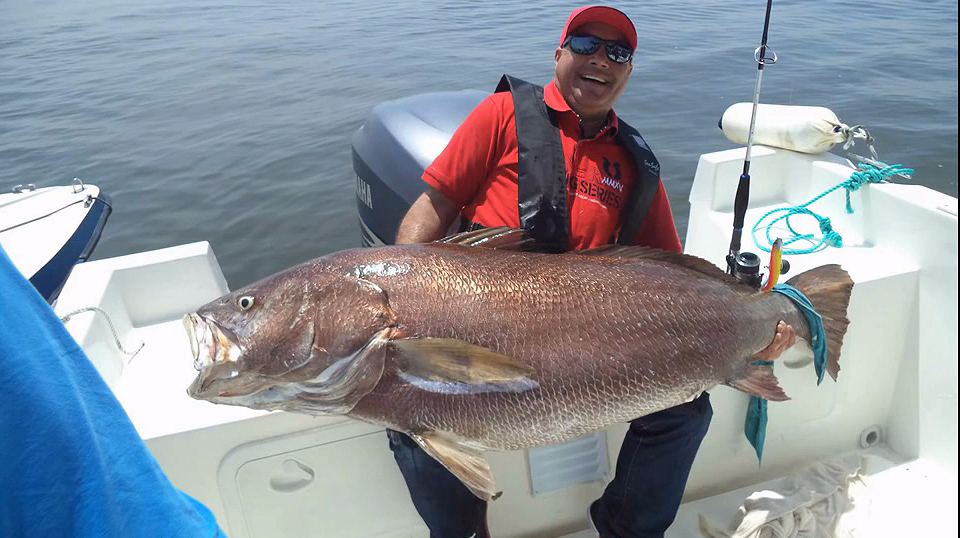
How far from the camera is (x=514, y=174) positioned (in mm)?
2367

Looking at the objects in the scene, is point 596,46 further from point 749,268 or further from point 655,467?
point 655,467

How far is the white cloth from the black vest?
121 centimetres

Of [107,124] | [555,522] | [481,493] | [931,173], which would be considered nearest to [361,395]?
[481,493]

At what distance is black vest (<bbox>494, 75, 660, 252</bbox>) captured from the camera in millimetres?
2254

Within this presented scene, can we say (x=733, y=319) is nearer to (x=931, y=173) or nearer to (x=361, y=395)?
(x=361, y=395)

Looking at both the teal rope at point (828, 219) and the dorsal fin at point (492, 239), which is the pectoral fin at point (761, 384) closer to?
the dorsal fin at point (492, 239)

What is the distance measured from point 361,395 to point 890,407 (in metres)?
2.58

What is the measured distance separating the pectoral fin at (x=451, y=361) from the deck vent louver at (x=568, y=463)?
3.03ft

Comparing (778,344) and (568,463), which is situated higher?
(778,344)

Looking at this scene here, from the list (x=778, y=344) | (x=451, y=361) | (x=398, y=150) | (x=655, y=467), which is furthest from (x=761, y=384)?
(x=398, y=150)

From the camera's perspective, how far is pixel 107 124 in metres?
10.3

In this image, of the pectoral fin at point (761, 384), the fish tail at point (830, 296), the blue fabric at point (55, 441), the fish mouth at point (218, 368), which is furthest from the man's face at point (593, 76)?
the blue fabric at point (55, 441)

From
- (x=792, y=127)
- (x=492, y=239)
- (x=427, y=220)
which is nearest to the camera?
(x=492, y=239)

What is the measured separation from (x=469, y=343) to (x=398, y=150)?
8.09 feet
